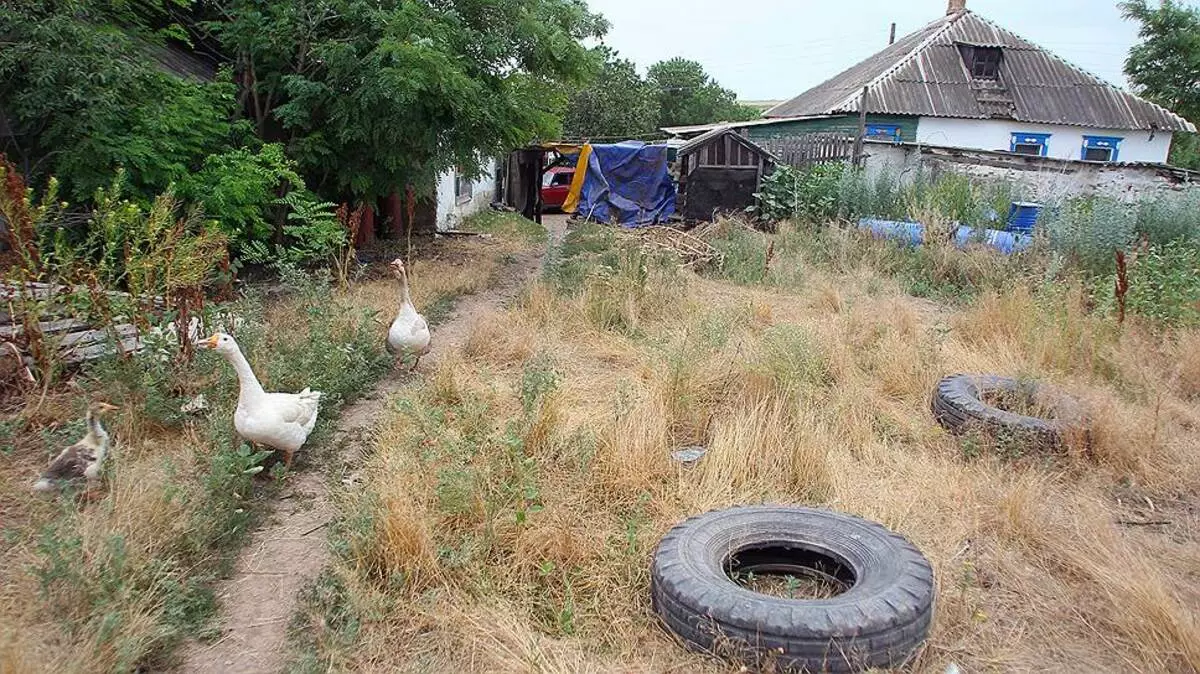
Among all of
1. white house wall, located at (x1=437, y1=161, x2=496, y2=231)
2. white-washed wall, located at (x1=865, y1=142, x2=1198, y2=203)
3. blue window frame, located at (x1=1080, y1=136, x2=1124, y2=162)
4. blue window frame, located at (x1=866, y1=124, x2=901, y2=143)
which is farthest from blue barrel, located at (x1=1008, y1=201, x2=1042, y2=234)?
blue window frame, located at (x1=1080, y1=136, x2=1124, y2=162)

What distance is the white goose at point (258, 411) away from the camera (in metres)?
3.90

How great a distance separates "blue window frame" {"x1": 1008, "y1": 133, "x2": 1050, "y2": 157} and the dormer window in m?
2.14

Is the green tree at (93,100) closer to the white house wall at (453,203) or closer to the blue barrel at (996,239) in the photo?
the white house wall at (453,203)

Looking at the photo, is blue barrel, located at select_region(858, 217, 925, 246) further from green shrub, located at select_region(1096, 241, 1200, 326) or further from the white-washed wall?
green shrub, located at select_region(1096, 241, 1200, 326)

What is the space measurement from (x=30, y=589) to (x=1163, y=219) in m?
11.0

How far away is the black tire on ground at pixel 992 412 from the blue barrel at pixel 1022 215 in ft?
18.0

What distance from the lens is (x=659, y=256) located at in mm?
8609

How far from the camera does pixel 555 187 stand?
22.2 meters

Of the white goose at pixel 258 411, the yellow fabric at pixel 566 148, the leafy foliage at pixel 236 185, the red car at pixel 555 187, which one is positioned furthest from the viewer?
the red car at pixel 555 187

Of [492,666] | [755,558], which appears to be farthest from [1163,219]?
[492,666]

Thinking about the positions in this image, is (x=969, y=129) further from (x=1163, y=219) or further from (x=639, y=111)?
(x=639, y=111)

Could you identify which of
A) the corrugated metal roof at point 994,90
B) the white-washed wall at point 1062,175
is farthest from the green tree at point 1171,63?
the white-washed wall at point 1062,175

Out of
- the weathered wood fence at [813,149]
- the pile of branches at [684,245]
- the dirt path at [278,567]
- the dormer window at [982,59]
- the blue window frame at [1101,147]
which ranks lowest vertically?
the dirt path at [278,567]

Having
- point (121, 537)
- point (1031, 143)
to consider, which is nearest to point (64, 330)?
point (121, 537)
